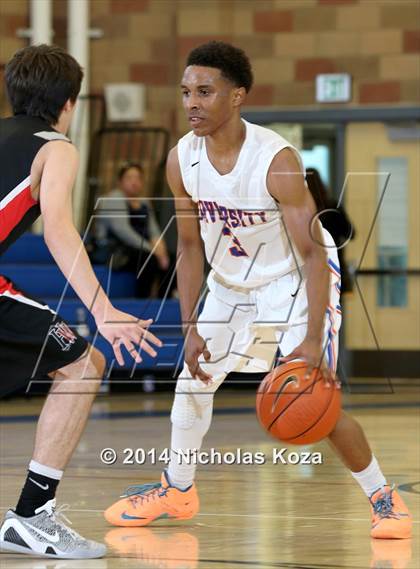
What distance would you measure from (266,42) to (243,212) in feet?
25.3

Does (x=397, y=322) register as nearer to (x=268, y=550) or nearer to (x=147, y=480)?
(x=147, y=480)

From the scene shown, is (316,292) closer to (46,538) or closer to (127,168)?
(46,538)

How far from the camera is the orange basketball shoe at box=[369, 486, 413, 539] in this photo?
4508 millimetres

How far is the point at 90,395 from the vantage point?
4273 millimetres

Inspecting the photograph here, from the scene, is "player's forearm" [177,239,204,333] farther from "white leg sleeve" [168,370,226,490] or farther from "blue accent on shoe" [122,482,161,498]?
"blue accent on shoe" [122,482,161,498]

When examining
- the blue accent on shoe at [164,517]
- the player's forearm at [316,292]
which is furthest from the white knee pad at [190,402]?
the player's forearm at [316,292]

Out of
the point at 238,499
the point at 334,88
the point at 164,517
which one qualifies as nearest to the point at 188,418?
the point at 164,517

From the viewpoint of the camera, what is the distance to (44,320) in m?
4.21

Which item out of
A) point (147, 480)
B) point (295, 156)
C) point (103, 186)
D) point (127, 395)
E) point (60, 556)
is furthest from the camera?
point (103, 186)

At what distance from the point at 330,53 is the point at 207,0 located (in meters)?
1.20

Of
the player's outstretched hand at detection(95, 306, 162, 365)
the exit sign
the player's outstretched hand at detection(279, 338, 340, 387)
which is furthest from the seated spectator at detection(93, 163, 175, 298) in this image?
the player's outstretched hand at detection(95, 306, 162, 365)

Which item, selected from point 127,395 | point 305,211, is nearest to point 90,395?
point 305,211

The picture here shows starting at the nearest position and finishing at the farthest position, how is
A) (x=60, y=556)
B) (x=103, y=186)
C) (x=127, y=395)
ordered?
(x=60, y=556) < (x=127, y=395) < (x=103, y=186)

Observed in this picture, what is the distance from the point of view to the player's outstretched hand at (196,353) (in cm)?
471
